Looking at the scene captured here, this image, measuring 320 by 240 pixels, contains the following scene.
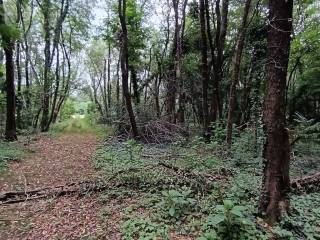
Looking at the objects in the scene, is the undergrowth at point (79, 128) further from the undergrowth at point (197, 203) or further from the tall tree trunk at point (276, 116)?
the tall tree trunk at point (276, 116)

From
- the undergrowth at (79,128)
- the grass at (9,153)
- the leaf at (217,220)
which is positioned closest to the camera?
the leaf at (217,220)

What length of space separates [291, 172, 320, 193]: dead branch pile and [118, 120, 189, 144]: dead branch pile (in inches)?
220

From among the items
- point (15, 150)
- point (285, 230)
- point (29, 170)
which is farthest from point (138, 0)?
point (285, 230)

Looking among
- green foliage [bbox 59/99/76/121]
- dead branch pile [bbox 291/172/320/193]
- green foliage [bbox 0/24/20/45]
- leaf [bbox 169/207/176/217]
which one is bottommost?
leaf [bbox 169/207/176/217]

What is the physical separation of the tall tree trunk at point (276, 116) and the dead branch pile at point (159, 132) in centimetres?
684

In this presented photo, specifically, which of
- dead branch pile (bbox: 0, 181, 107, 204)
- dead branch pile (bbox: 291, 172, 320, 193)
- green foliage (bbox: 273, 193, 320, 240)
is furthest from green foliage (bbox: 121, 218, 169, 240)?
dead branch pile (bbox: 291, 172, 320, 193)

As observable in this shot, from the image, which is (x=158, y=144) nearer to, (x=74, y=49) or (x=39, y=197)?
(x=39, y=197)

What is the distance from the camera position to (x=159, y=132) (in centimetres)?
1208

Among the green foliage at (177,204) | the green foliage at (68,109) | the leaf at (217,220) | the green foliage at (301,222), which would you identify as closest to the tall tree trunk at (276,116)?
the green foliage at (301,222)

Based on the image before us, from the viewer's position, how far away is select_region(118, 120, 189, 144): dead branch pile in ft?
38.4

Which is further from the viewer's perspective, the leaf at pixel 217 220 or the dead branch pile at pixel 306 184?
the dead branch pile at pixel 306 184

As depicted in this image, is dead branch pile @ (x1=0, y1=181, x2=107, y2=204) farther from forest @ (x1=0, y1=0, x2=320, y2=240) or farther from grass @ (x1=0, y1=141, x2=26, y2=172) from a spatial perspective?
grass @ (x1=0, y1=141, x2=26, y2=172)

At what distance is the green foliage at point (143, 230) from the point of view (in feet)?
14.1

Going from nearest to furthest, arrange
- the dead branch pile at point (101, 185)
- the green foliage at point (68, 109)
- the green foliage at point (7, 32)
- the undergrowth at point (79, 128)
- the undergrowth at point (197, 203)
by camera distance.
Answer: the undergrowth at point (197, 203) → the dead branch pile at point (101, 185) → the green foliage at point (7, 32) → the undergrowth at point (79, 128) → the green foliage at point (68, 109)
